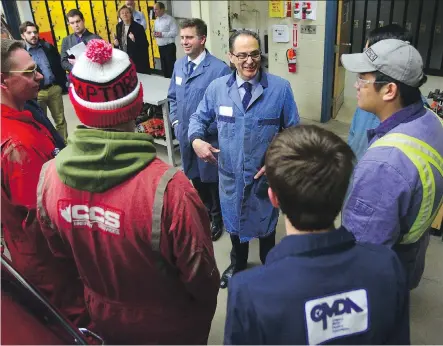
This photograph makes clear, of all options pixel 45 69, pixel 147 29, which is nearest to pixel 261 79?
pixel 45 69

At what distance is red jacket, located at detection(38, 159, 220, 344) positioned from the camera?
3.80 ft

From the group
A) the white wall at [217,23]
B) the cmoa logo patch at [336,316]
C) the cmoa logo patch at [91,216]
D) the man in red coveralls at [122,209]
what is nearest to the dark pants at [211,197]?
the man in red coveralls at [122,209]

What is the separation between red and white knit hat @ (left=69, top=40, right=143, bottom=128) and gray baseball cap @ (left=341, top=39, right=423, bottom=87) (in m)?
0.91

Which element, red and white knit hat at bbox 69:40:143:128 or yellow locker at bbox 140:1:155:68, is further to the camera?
yellow locker at bbox 140:1:155:68

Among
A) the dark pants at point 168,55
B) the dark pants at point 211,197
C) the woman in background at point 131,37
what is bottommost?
the dark pants at point 211,197

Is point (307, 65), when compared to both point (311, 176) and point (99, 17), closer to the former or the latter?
point (311, 176)

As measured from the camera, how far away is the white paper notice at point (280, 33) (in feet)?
15.1

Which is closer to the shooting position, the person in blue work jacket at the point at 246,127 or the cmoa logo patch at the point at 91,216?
the cmoa logo patch at the point at 91,216

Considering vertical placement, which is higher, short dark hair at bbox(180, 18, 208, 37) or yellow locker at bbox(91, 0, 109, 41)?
short dark hair at bbox(180, 18, 208, 37)

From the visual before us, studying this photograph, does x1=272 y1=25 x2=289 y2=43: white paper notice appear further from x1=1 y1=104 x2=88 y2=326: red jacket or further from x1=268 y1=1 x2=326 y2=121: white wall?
x1=1 y1=104 x2=88 y2=326: red jacket

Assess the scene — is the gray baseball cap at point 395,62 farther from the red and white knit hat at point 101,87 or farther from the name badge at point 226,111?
the red and white knit hat at point 101,87

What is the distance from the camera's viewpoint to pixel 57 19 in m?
6.96

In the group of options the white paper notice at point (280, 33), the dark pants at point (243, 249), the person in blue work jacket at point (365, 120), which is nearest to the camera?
the person in blue work jacket at point (365, 120)

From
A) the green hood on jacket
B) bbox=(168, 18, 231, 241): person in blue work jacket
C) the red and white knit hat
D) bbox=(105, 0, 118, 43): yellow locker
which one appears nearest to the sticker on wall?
→ bbox=(168, 18, 231, 241): person in blue work jacket
